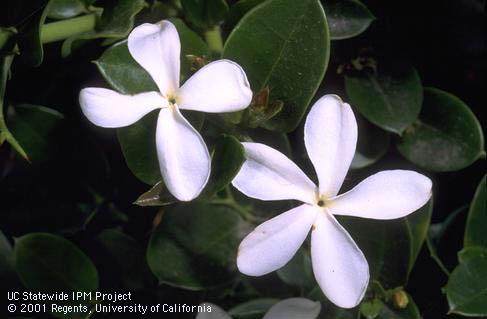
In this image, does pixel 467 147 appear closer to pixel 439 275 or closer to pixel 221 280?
pixel 439 275

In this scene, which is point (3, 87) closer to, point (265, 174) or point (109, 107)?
point (109, 107)

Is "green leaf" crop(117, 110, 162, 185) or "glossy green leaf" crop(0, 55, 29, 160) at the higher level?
"glossy green leaf" crop(0, 55, 29, 160)

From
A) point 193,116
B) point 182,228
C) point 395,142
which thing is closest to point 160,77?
point 193,116

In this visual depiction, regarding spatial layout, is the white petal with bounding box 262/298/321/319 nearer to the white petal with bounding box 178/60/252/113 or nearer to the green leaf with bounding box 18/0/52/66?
the white petal with bounding box 178/60/252/113

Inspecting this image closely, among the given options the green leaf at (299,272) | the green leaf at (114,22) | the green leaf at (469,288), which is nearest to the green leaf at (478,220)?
the green leaf at (469,288)

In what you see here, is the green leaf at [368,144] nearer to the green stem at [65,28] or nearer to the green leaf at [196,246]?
the green leaf at [196,246]

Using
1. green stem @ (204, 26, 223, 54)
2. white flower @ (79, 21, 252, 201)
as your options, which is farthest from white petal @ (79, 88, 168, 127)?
green stem @ (204, 26, 223, 54)
